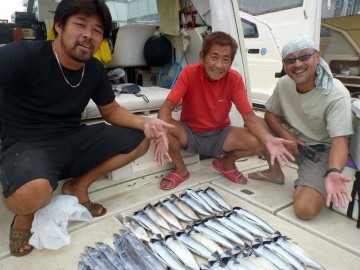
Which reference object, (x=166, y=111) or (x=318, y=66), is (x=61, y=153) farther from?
(x=318, y=66)

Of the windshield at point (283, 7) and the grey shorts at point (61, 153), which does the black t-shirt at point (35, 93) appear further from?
the windshield at point (283, 7)

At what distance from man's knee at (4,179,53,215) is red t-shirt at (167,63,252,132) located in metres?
1.37

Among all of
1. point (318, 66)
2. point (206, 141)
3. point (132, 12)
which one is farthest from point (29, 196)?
point (132, 12)

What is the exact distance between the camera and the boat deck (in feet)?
5.77

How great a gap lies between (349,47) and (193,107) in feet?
16.8

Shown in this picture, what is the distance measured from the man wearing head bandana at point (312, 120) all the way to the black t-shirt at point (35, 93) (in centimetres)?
167

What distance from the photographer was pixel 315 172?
2.37 metres

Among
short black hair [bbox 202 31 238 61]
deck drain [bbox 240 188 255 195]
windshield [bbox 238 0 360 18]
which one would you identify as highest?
windshield [bbox 238 0 360 18]

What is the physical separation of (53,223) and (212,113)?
5.48 feet

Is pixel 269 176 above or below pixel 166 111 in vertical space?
below

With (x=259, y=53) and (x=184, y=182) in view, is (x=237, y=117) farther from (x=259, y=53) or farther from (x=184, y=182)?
(x=259, y=53)

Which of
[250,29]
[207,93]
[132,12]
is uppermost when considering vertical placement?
[132,12]

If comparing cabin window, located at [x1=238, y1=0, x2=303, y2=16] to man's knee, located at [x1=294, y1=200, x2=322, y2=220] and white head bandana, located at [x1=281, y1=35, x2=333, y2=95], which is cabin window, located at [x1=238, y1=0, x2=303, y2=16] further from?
man's knee, located at [x1=294, y1=200, x2=322, y2=220]

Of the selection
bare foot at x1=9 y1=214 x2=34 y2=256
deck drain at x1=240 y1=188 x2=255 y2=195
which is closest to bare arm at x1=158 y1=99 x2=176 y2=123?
deck drain at x1=240 y1=188 x2=255 y2=195
